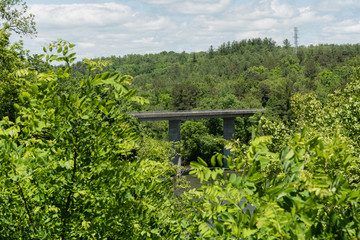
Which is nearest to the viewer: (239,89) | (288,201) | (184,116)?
(288,201)

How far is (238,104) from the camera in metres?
78.3

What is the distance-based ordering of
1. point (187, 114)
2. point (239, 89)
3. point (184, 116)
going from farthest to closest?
point (239, 89) → point (187, 114) → point (184, 116)

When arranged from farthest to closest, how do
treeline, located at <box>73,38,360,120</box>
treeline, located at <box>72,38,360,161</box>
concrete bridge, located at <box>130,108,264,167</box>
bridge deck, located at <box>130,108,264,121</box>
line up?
treeline, located at <box>73,38,360,120</box>, treeline, located at <box>72,38,360,161</box>, concrete bridge, located at <box>130,108,264,167</box>, bridge deck, located at <box>130,108,264,121</box>

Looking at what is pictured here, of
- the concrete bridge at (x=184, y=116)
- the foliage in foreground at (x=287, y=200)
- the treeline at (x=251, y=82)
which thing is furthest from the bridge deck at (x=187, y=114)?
the foliage in foreground at (x=287, y=200)

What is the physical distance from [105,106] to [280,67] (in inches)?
5453

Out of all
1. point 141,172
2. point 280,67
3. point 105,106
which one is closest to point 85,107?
point 105,106

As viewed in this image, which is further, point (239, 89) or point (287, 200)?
point (239, 89)

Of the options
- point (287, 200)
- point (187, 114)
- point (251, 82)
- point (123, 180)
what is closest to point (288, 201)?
point (287, 200)

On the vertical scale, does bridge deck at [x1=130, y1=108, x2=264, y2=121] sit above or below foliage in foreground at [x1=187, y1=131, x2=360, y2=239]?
below

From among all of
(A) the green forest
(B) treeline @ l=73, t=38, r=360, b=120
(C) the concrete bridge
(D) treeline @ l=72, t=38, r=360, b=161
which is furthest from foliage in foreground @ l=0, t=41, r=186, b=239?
(C) the concrete bridge

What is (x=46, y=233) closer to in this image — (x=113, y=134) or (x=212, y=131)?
(x=113, y=134)

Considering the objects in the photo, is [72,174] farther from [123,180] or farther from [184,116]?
[184,116]

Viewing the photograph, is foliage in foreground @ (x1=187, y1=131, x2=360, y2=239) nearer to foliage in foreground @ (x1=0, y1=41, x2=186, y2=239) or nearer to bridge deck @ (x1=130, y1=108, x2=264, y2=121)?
foliage in foreground @ (x1=0, y1=41, x2=186, y2=239)

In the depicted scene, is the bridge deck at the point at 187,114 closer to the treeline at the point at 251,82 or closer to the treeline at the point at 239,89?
the treeline at the point at 239,89
